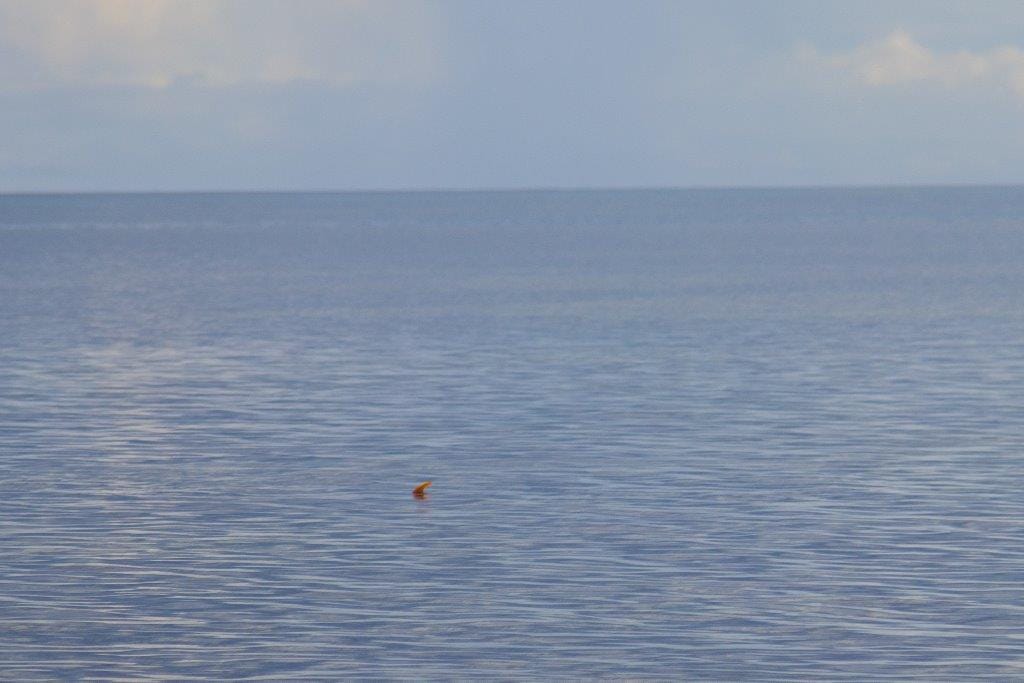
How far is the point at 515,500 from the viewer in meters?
27.0

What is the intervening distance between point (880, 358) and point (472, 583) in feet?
97.0

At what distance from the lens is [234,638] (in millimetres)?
18922

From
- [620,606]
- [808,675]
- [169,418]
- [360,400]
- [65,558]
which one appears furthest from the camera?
[360,400]

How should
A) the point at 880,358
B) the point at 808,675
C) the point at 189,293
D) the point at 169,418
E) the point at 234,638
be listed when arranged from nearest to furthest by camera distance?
the point at 808,675 < the point at 234,638 < the point at 169,418 < the point at 880,358 < the point at 189,293

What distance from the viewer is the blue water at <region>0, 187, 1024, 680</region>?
18.8 metres

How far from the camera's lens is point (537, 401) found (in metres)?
39.2

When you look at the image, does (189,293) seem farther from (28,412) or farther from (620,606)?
(620,606)

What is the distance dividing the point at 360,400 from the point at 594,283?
54859 millimetres

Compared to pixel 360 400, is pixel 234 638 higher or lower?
lower

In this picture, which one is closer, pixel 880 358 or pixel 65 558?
pixel 65 558

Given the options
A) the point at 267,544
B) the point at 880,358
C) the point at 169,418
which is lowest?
the point at 267,544

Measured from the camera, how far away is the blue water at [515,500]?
18.8 metres

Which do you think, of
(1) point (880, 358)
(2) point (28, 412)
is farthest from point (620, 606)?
(1) point (880, 358)

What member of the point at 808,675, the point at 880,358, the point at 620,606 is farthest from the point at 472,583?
the point at 880,358
